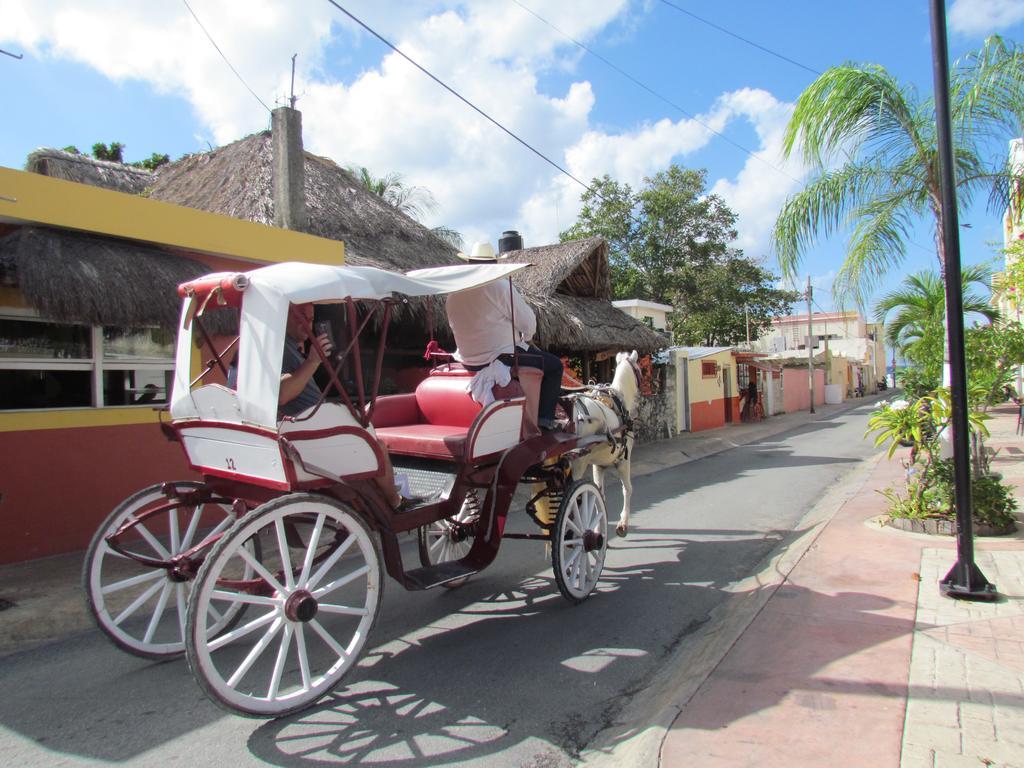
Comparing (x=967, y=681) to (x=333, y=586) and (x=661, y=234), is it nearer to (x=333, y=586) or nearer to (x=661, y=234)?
(x=333, y=586)

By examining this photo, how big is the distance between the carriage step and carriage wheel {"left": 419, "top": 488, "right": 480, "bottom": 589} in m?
0.31

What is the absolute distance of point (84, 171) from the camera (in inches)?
497

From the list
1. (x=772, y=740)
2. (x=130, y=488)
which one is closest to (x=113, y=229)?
(x=130, y=488)

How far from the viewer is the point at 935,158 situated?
7.03 m

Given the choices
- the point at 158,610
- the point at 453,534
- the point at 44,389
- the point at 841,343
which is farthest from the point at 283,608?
the point at 841,343

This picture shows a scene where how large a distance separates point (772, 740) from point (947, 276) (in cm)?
329

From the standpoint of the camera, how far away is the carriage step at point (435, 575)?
3994 mm

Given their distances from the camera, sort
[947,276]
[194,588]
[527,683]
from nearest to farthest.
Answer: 1. [194,588]
2. [527,683]
3. [947,276]

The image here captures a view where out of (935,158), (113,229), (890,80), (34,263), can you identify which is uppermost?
(890,80)

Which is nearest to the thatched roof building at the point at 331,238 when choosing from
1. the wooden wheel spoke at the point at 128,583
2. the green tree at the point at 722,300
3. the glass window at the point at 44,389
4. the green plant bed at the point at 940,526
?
the glass window at the point at 44,389

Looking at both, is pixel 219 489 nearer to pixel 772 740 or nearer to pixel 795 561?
pixel 772 740

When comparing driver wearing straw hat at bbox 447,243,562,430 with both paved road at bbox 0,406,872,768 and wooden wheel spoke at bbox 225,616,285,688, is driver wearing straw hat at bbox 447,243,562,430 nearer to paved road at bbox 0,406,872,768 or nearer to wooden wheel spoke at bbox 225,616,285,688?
paved road at bbox 0,406,872,768

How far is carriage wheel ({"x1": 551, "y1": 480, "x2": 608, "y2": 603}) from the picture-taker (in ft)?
15.7

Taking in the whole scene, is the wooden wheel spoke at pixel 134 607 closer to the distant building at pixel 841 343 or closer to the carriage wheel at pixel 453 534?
the carriage wheel at pixel 453 534
